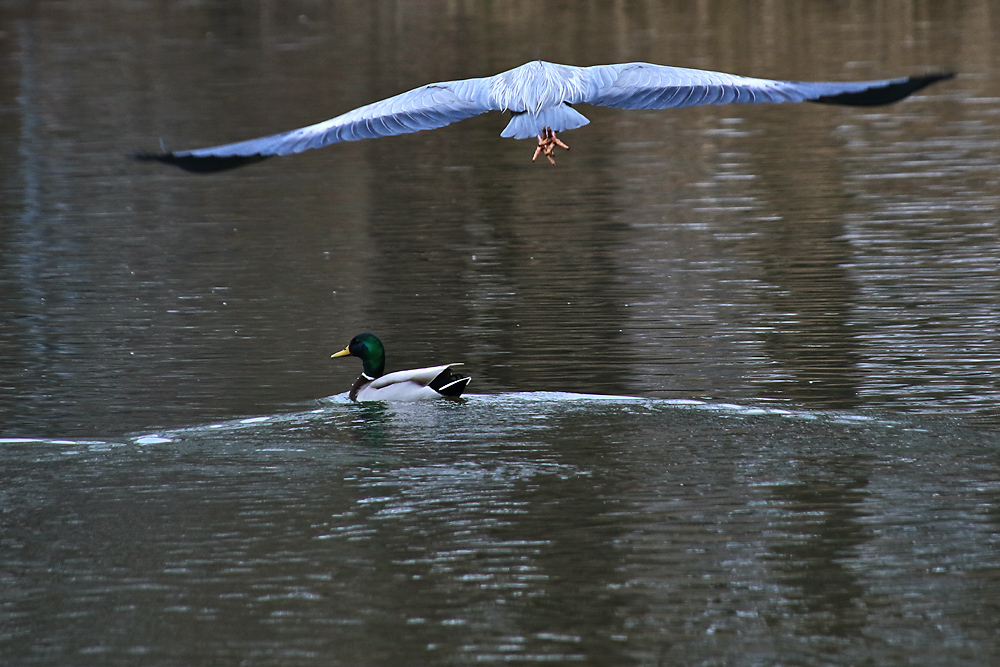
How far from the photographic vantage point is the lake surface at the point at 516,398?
680 cm

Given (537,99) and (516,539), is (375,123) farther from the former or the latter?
(516,539)

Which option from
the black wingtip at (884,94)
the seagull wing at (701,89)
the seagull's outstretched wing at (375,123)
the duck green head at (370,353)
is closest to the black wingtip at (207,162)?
the seagull's outstretched wing at (375,123)

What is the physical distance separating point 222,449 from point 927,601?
4.34 m

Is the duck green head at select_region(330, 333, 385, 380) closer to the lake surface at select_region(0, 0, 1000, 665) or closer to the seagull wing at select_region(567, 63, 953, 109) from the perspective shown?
the lake surface at select_region(0, 0, 1000, 665)

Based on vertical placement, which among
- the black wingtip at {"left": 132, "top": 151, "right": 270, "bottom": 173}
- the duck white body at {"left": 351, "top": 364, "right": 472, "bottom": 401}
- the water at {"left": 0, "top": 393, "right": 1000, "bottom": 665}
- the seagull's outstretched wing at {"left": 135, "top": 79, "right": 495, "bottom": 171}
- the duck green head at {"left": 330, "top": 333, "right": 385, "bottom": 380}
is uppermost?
the seagull's outstretched wing at {"left": 135, "top": 79, "right": 495, "bottom": 171}

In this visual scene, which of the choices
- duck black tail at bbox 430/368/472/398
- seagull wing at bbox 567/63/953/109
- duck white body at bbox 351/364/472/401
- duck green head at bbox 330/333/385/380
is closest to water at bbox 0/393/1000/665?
duck black tail at bbox 430/368/472/398

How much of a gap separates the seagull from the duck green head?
2.69 meters

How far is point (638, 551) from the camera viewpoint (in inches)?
293

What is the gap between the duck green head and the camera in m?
11.1

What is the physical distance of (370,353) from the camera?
11102mm

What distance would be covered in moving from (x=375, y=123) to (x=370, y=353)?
282 centimetres

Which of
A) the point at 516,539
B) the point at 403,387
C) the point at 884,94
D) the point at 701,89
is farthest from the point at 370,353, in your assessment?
the point at 884,94

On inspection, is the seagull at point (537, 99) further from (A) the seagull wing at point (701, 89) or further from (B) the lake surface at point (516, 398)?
(B) the lake surface at point (516, 398)

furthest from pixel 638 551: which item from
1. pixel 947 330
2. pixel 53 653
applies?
pixel 947 330
